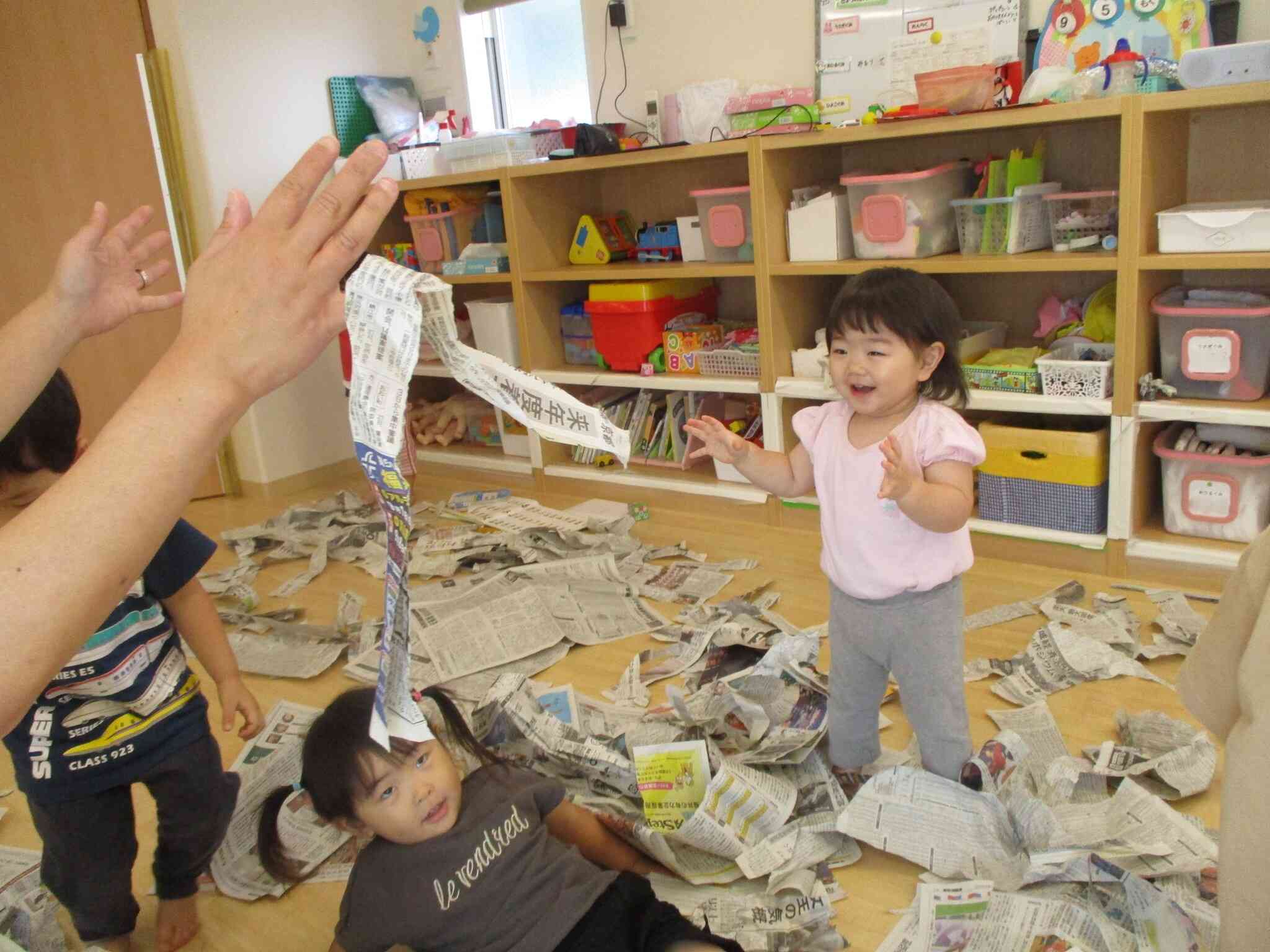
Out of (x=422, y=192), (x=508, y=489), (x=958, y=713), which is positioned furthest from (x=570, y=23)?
(x=958, y=713)

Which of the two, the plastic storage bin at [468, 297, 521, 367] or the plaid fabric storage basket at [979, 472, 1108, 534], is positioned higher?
the plastic storage bin at [468, 297, 521, 367]

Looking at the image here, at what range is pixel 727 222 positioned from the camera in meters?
3.00

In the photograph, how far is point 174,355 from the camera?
67 cm

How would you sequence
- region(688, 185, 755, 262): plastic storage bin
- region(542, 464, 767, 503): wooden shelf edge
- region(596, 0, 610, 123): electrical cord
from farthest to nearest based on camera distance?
region(596, 0, 610, 123): electrical cord < region(542, 464, 767, 503): wooden shelf edge < region(688, 185, 755, 262): plastic storage bin

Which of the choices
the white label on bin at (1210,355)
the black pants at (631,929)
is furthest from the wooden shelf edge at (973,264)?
the black pants at (631,929)

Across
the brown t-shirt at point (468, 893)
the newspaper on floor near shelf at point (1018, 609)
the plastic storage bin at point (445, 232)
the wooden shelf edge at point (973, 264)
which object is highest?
the plastic storage bin at point (445, 232)

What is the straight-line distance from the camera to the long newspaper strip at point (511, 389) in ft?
2.87

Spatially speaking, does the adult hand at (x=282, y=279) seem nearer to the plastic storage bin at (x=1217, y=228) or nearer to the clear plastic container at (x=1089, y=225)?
the plastic storage bin at (x=1217, y=228)

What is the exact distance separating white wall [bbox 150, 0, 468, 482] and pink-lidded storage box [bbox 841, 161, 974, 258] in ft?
6.32

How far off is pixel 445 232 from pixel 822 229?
154 centimetres

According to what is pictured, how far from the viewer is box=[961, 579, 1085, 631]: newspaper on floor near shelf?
2289 mm

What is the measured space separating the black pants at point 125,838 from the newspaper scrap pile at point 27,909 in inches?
4.2

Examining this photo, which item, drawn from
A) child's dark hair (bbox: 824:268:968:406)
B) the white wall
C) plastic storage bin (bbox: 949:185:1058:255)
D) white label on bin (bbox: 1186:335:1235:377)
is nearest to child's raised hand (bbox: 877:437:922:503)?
child's dark hair (bbox: 824:268:968:406)

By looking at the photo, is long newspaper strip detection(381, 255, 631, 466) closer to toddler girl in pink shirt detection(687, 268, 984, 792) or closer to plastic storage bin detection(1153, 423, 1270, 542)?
toddler girl in pink shirt detection(687, 268, 984, 792)
